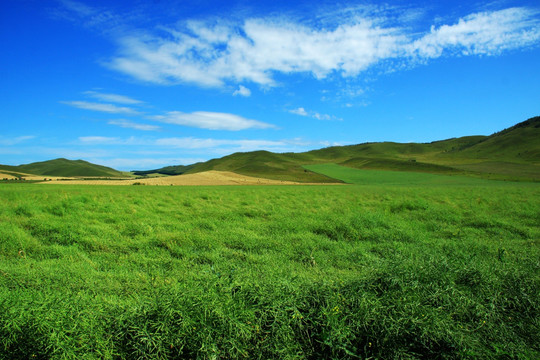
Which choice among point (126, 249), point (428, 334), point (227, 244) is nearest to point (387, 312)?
point (428, 334)

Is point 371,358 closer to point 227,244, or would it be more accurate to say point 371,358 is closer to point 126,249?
point 227,244

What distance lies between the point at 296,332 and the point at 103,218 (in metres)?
10.4

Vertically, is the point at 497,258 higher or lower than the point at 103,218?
lower

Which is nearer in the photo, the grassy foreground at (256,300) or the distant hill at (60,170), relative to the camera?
the grassy foreground at (256,300)

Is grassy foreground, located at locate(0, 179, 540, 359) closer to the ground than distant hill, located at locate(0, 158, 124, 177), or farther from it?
closer to the ground

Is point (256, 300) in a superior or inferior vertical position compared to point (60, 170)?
inferior

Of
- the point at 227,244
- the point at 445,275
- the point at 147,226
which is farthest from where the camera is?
the point at 147,226

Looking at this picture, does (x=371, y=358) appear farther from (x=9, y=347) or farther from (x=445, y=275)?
(x=9, y=347)

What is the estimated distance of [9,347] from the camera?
354cm

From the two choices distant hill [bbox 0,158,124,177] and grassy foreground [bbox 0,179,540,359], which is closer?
grassy foreground [bbox 0,179,540,359]

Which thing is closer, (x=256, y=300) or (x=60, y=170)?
(x=256, y=300)

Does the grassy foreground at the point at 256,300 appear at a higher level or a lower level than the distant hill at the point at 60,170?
lower

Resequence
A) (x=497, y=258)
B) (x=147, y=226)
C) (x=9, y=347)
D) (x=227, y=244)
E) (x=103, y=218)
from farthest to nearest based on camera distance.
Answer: (x=103, y=218), (x=147, y=226), (x=227, y=244), (x=497, y=258), (x=9, y=347)

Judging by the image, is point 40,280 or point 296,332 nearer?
point 296,332
